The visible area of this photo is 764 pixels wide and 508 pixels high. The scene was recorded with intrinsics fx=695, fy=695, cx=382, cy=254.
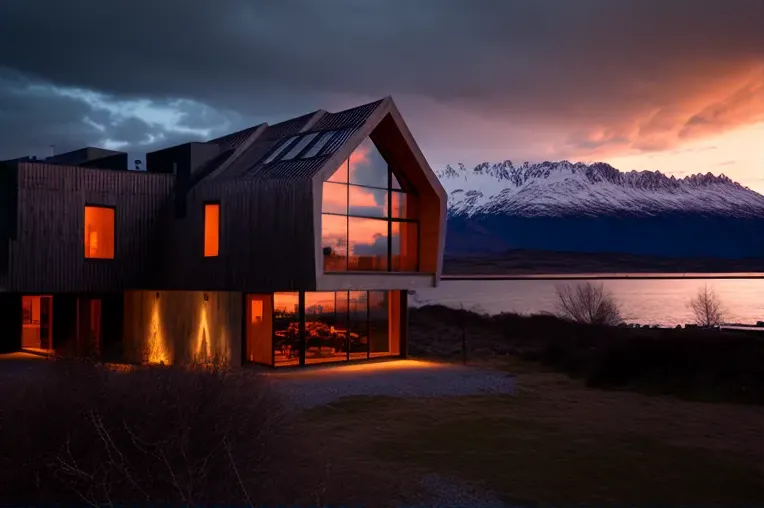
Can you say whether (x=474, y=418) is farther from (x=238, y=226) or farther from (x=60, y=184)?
(x=60, y=184)

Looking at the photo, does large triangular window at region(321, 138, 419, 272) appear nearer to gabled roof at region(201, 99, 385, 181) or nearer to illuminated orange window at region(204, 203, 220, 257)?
gabled roof at region(201, 99, 385, 181)

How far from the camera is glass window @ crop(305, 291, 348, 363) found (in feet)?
61.1

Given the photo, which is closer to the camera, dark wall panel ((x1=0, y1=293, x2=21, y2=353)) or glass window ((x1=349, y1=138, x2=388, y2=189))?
glass window ((x1=349, y1=138, x2=388, y2=189))

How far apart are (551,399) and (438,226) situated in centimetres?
733

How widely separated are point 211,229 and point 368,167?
198 inches

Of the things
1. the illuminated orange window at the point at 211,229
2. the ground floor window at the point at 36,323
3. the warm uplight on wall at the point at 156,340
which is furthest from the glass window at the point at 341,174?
the ground floor window at the point at 36,323

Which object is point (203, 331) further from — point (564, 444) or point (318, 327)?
point (564, 444)

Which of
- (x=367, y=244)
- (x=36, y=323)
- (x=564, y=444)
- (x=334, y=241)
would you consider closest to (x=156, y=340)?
(x=334, y=241)

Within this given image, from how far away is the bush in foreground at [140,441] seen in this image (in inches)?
255

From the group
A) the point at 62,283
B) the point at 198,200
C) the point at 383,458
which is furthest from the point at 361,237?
the point at 383,458

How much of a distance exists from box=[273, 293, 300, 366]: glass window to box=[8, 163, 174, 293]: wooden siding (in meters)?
5.69

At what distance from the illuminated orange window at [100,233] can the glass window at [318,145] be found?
21.8 feet

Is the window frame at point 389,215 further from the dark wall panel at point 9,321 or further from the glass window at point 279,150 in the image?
the dark wall panel at point 9,321

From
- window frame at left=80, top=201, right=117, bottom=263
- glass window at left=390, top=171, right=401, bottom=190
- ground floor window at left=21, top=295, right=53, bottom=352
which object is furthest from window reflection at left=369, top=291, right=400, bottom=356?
A: ground floor window at left=21, top=295, right=53, bottom=352
